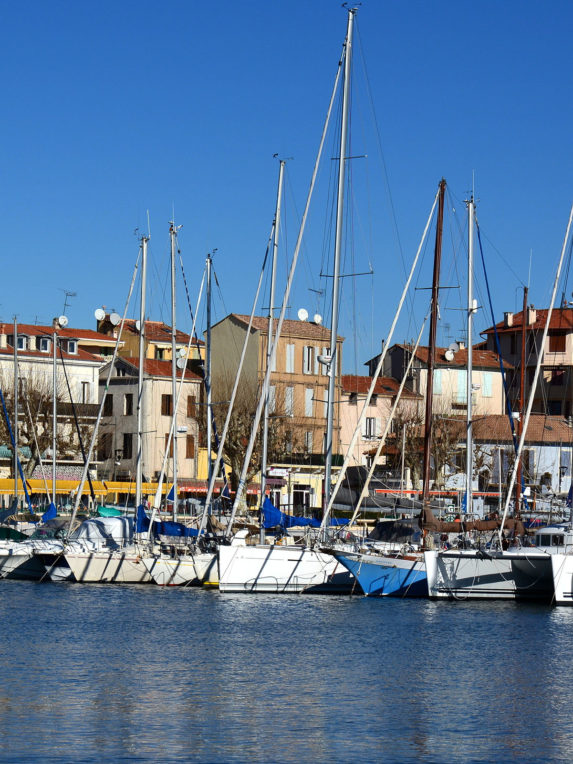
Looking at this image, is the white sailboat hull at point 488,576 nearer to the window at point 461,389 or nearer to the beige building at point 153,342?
the beige building at point 153,342

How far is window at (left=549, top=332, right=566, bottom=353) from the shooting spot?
355 ft

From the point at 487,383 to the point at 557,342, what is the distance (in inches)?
347

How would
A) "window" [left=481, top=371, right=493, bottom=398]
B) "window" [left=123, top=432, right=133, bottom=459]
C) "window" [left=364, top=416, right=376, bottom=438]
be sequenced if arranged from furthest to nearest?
"window" [left=481, top=371, right=493, bottom=398]
"window" [left=364, top=416, right=376, bottom=438]
"window" [left=123, top=432, right=133, bottom=459]

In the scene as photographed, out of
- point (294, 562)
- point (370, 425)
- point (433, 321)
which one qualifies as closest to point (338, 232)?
point (433, 321)

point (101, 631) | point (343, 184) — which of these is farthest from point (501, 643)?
point (343, 184)

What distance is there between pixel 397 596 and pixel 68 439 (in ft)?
144

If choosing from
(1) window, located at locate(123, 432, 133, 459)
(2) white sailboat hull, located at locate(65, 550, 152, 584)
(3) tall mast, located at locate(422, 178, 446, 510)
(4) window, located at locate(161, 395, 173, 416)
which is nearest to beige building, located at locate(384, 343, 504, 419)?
(4) window, located at locate(161, 395, 173, 416)

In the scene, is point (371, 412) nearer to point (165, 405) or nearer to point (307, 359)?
point (307, 359)

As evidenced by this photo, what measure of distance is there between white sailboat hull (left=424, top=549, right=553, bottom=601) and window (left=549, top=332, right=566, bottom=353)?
6592cm

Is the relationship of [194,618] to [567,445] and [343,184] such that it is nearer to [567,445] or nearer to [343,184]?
[343,184]

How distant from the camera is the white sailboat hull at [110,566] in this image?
1896 inches

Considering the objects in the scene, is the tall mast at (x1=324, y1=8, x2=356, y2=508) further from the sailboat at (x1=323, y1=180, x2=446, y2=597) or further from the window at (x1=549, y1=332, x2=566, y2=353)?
the window at (x1=549, y1=332, x2=566, y2=353)

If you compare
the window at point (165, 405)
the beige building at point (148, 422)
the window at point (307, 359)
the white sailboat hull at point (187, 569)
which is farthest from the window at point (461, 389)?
the white sailboat hull at point (187, 569)

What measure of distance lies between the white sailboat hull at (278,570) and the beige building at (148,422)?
42953 millimetres
